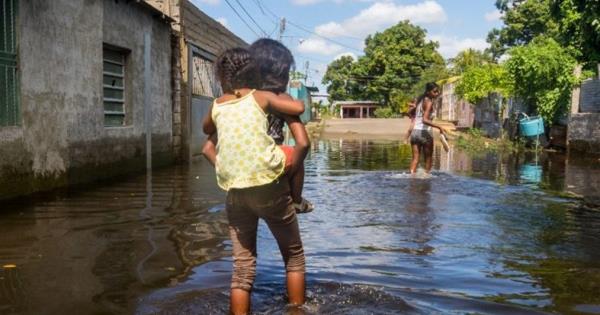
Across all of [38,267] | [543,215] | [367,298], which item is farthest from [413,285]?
[543,215]

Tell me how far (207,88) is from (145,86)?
449 cm

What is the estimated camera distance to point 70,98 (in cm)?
938

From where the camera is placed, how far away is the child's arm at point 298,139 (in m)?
3.39

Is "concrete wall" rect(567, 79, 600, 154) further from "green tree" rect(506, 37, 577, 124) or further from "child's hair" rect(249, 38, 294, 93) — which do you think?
"child's hair" rect(249, 38, 294, 93)

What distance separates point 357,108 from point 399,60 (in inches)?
571

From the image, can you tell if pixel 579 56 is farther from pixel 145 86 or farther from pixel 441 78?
pixel 441 78

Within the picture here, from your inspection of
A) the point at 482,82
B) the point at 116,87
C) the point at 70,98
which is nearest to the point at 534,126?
the point at 482,82

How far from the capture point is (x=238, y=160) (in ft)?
11.1

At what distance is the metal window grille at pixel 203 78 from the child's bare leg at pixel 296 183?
11632mm

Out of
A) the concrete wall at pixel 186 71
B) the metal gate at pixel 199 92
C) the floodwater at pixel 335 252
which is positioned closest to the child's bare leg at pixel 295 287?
the floodwater at pixel 335 252

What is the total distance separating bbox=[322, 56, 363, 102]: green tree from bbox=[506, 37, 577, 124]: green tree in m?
48.7

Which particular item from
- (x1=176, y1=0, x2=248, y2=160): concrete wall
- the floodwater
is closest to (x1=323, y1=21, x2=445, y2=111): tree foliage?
(x1=176, y1=0, x2=248, y2=160): concrete wall

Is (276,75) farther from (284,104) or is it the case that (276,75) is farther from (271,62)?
(284,104)

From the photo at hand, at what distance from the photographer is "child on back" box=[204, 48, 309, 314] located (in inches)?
Answer: 132
